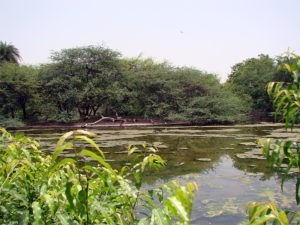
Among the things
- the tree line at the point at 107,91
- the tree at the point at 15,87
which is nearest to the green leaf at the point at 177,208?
the tree line at the point at 107,91

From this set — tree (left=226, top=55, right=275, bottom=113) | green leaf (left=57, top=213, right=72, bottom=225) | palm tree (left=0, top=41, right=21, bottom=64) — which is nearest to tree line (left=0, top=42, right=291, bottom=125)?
tree (left=226, top=55, right=275, bottom=113)

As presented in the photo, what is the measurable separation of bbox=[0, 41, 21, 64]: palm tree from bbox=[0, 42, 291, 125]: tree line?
24.6ft

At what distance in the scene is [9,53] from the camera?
98.6 feet

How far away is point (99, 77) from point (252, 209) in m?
21.6

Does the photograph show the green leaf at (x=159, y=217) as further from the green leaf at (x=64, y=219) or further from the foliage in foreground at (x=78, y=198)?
the green leaf at (x=64, y=219)

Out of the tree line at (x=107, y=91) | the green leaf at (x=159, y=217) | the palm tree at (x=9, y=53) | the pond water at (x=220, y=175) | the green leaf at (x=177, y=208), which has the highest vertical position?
the palm tree at (x=9, y=53)

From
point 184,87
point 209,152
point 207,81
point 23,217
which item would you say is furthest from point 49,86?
point 23,217

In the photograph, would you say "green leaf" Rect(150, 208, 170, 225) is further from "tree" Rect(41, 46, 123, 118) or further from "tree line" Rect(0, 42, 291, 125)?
"tree" Rect(41, 46, 123, 118)

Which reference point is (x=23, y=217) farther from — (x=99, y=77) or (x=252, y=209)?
(x=99, y=77)

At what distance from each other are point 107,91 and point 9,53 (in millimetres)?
14422

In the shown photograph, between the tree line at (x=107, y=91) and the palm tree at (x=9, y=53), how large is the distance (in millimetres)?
7507

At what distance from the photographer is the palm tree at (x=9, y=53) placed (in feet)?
97.0

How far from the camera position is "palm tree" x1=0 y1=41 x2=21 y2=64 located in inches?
1164

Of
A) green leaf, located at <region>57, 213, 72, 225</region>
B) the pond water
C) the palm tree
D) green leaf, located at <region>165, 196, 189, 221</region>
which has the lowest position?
the pond water
